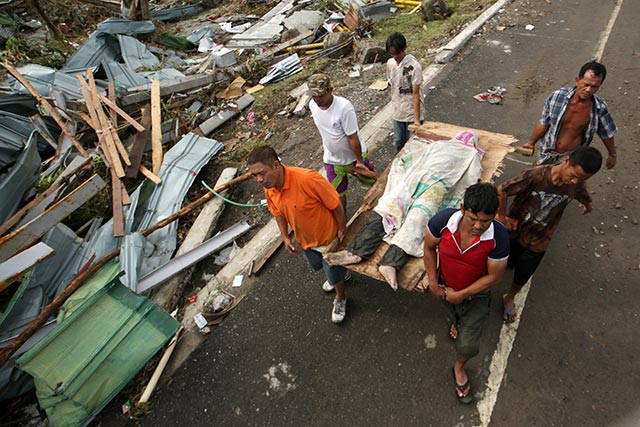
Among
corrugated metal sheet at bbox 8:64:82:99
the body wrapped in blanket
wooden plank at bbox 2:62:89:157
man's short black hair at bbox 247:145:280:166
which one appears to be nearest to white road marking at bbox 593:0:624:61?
the body wrapped in blanket

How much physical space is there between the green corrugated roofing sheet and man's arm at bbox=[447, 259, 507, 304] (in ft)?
8.60

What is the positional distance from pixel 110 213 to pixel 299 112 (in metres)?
3.74

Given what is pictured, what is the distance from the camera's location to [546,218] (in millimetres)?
2748

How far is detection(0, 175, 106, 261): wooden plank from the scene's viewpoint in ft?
13.1

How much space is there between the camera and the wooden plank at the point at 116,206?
486 centimetres

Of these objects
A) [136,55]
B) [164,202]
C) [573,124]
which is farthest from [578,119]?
[136,55]

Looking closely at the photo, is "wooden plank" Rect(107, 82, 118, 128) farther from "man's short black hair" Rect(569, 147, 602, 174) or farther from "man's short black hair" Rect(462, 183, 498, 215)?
"man's short black hair" Rect(569, 147, 602, 174)

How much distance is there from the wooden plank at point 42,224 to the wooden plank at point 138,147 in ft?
4.08

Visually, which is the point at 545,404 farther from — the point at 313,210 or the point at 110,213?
the point at 110,213

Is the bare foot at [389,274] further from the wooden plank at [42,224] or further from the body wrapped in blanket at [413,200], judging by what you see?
the wooden plank at [42,224]

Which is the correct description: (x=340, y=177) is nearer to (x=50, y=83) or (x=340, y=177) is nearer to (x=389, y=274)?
(x=389, y=274)

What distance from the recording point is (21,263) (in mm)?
3621

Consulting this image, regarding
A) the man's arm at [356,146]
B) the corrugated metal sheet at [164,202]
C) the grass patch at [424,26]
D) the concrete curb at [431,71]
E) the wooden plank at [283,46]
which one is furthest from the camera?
the wooden plank at [283,46]

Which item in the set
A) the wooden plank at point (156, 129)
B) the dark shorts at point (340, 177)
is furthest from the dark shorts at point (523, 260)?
the wooden plank at point (156, 129)
